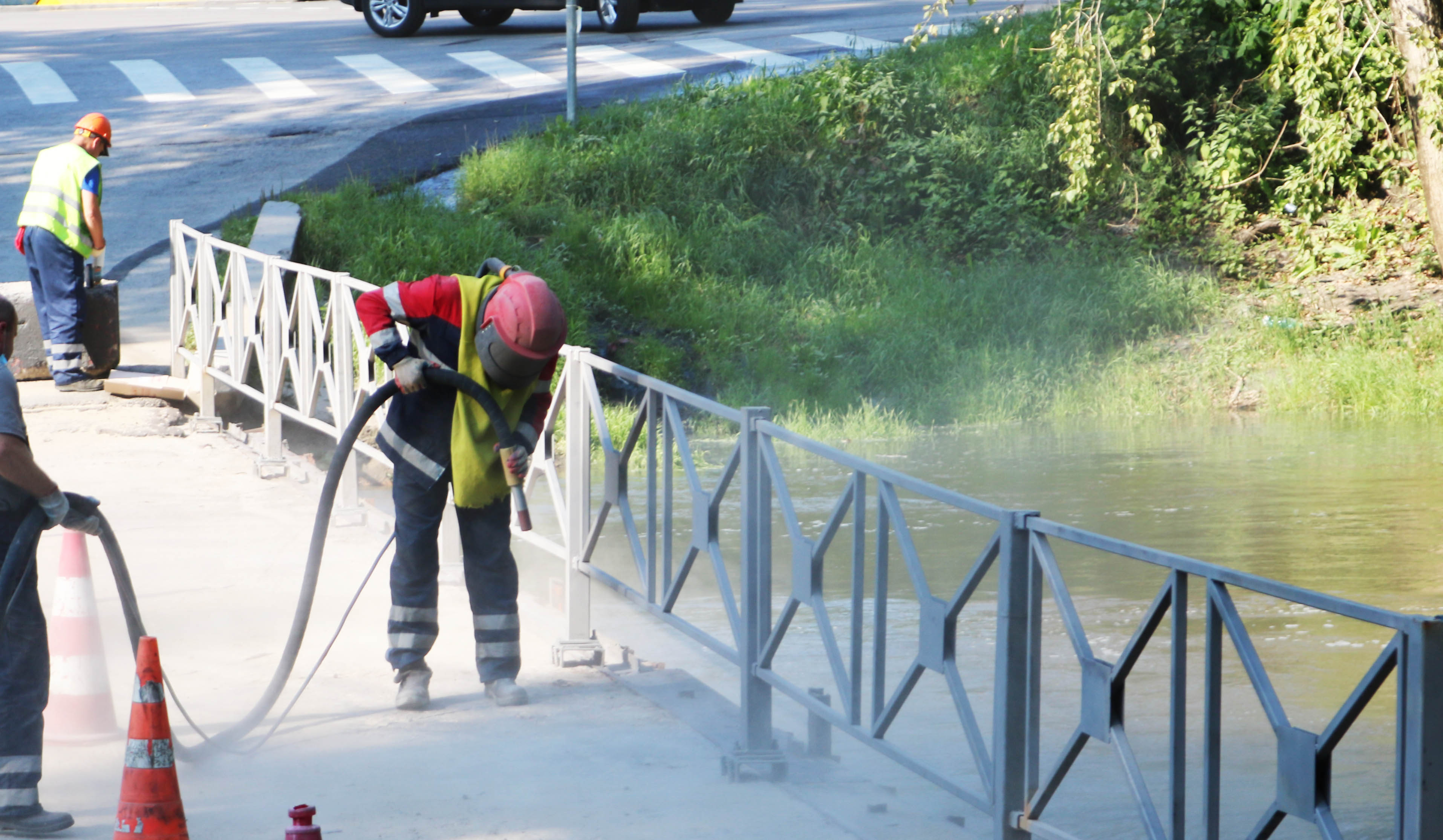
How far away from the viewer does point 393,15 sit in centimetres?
2414

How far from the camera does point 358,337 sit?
7836 millimetres

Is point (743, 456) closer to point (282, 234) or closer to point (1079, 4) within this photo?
point (282, 234)

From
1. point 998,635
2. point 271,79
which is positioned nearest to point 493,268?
point 998,635

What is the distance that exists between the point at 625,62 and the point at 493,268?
54.4ft

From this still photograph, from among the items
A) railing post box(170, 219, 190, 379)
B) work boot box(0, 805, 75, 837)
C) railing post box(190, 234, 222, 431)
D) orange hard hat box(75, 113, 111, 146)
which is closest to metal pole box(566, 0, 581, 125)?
railing post box(170, 219, 190, 379)

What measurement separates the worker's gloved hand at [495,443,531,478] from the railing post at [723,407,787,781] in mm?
774

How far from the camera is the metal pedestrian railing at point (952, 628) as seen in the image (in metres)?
2.92

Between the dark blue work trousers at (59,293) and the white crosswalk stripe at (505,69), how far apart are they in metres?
10.0

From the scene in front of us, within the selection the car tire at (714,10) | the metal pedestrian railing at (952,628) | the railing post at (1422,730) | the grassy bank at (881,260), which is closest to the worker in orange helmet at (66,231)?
the grassy bank at (881,260)

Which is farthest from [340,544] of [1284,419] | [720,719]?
[1284,419]

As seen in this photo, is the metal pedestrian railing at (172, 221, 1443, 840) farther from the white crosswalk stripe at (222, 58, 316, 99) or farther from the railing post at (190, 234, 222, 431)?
the white crosswalk stripe at (222, 58, 316, 99)

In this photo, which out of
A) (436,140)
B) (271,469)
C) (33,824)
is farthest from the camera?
(436,140)

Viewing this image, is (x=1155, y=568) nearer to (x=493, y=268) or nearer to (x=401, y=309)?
(x=493, y=268)

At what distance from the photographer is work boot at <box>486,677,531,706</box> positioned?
5445 millimetres
